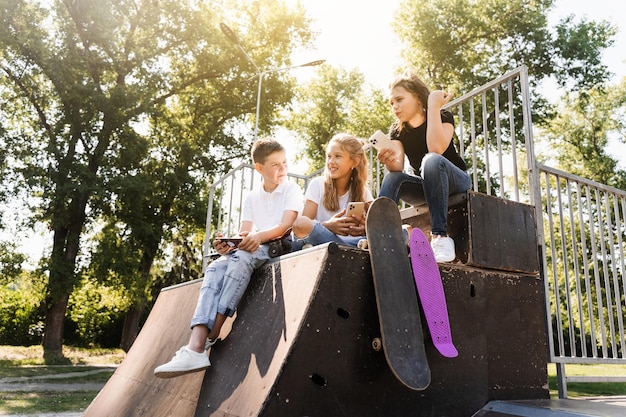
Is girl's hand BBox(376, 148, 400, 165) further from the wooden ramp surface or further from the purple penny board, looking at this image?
the wooden ramp surface

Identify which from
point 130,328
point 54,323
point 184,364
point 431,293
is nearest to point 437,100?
point 431,293

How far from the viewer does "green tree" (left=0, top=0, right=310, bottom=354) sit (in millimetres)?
14984

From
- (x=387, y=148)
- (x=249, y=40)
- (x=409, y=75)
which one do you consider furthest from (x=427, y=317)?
(x=249, y=40)

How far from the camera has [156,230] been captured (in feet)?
54.3

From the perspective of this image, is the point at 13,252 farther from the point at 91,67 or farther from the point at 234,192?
the point at 234,192

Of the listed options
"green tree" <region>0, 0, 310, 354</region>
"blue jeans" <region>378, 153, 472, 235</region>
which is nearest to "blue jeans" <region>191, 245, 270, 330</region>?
"blue jeans" <region>378, 153, 472, 235</region>

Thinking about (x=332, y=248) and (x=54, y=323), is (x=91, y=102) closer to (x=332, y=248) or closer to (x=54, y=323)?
(x=54, y=323)

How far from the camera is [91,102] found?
605 inches

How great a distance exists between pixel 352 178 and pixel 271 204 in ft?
1.61

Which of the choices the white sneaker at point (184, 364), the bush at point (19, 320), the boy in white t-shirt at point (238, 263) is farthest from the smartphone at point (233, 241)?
the bush at point (19, 320)

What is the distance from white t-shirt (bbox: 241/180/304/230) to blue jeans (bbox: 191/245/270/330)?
0.47 m

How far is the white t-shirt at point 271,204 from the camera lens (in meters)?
2.71

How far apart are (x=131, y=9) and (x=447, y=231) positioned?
57.1 feet

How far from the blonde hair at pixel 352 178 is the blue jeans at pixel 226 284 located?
2.22 feet
